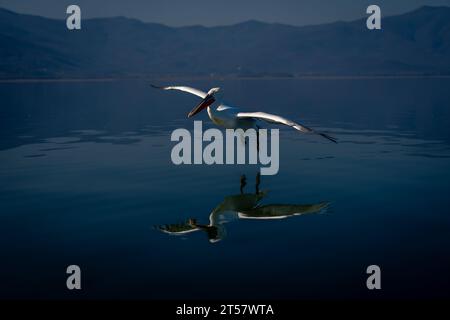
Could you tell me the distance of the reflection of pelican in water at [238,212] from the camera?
46.0 feet

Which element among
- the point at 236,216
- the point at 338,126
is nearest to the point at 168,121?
the point at 338,126

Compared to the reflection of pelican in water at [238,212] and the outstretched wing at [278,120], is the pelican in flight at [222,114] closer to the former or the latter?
the outstretched wing at [278,120]

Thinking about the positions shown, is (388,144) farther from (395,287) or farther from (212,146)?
(395,287)

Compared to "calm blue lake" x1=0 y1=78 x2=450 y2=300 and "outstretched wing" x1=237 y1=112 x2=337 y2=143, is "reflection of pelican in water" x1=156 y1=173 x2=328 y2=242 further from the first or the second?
"outstretched wing" x1=237 y1=112 x2=337 y2=143

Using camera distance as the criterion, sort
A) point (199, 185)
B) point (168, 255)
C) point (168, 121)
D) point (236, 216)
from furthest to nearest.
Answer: point (168, 121) → point (199, 185) → point (236, 216) → point (168, 255)

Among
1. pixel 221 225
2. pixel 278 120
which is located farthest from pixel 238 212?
pixel 278 120

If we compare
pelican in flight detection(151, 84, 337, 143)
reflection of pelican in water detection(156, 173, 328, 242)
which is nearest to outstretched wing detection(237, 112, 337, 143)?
pelican in flight detection(151, 84, 337, 143)

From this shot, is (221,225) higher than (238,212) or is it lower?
lower

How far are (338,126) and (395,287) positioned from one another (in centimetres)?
2789

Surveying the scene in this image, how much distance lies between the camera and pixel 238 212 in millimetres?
15859

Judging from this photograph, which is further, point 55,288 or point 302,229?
point 302,229

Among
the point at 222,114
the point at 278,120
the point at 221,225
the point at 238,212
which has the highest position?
the point at 222,114

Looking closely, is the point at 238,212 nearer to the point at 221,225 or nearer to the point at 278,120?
the point at 221,225

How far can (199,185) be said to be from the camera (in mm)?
19047
